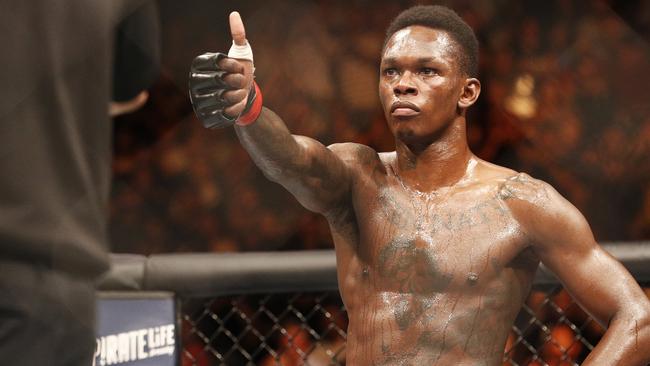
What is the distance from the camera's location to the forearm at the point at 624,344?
131 cm

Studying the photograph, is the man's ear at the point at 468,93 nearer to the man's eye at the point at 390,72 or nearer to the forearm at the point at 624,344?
the man's eye at the point at 390,72

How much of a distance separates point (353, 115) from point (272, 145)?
1330mm

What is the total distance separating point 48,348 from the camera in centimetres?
59

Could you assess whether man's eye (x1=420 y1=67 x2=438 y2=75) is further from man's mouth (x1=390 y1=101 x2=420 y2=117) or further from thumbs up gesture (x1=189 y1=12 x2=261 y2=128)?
thumbs up gesture (x1=189 y1=12 x2=261 y2=128)

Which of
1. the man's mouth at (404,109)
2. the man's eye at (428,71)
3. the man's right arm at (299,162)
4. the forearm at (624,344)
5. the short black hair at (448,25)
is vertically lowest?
the forearm at (624,344)

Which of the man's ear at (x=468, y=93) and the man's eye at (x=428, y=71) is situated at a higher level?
the man's eye at (x=428, y=71)

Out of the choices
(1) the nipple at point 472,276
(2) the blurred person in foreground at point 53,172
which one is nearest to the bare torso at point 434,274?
(1) the nipple at point 472,276

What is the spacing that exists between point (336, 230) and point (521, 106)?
128 centimetres

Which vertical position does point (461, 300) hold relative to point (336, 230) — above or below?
below

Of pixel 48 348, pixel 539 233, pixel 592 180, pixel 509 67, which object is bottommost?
pixel 48 348

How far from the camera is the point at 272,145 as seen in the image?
4.11 feet

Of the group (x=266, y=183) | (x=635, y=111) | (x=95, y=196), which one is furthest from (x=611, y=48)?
(x=95, y=196)

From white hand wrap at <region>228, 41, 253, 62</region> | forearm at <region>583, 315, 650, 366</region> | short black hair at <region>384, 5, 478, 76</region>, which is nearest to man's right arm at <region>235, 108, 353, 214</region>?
white hand wrap at <region>228, 41, 253, 62</region>

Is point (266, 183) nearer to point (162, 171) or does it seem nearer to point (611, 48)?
point (162, 171)
